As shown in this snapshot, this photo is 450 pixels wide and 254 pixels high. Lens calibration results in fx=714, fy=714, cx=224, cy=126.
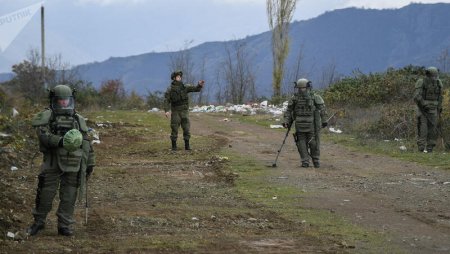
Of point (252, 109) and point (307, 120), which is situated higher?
point (307, 120)

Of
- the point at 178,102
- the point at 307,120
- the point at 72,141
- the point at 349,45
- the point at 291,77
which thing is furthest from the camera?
the point at 349,45

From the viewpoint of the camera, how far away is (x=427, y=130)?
1811 cm

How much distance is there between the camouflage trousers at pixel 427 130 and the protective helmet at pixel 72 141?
39.9 ft

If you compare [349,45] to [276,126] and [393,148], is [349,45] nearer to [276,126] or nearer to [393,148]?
[276,126]

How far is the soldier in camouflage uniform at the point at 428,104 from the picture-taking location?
1786cm

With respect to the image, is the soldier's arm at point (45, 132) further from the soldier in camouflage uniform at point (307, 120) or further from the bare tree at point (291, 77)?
the bare tree at point (291, 77)

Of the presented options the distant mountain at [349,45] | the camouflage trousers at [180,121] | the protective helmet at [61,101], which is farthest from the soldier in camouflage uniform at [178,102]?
the distant mountain at [349,45]

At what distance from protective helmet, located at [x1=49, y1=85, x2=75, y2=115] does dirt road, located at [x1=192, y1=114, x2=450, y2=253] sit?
12.3 ft

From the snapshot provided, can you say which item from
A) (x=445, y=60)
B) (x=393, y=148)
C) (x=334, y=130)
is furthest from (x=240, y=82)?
(x=393, y=148)

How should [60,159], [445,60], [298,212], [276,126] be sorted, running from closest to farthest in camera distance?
1. [60,159]
2. [298,212]
3. [276,126]
4. [445,60]

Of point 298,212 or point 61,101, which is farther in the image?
point 298,212

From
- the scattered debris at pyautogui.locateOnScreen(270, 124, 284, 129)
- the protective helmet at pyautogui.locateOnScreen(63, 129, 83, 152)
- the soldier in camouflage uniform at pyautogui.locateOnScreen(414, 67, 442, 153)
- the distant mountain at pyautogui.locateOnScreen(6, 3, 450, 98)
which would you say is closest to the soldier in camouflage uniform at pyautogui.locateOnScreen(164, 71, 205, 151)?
the soldier in camouflage uniform at pyautogui.locateOnScreen(414, 67, 442, 153)

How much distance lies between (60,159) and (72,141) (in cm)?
34

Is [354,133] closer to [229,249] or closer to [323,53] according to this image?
[229,249]
